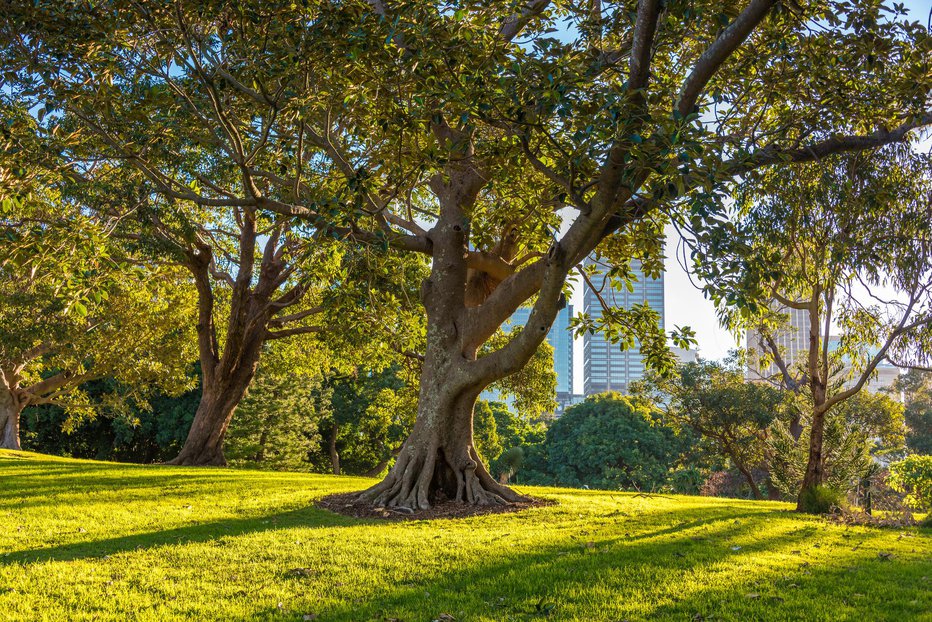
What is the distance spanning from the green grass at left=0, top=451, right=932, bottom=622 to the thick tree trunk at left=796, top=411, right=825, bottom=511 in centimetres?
239

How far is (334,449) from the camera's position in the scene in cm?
3741

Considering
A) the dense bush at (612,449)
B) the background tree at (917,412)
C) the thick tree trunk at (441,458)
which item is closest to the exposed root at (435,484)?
the thick tree trunk at (441,458)

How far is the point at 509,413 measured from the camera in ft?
170

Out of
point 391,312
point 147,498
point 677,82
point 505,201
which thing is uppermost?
point 677,82

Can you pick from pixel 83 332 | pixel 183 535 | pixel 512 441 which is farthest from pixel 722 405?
pixel 512 441

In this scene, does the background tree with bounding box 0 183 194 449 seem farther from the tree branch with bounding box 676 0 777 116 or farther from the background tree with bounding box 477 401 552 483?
the background tree with bounding box 477 401 552 483

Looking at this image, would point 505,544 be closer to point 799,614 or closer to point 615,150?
point 799,614

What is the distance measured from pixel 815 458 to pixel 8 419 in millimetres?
27046

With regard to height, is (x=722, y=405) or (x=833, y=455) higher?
(x=722, y=405)

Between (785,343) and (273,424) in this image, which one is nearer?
(785,343)

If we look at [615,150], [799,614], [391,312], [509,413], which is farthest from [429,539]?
[509,413]

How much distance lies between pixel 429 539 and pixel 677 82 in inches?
317

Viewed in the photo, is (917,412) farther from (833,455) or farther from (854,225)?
(854,225)

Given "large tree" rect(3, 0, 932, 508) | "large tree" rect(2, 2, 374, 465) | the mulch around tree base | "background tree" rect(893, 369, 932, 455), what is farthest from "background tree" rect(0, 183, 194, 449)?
"background tree" rect(893, 369, 932, 455)
